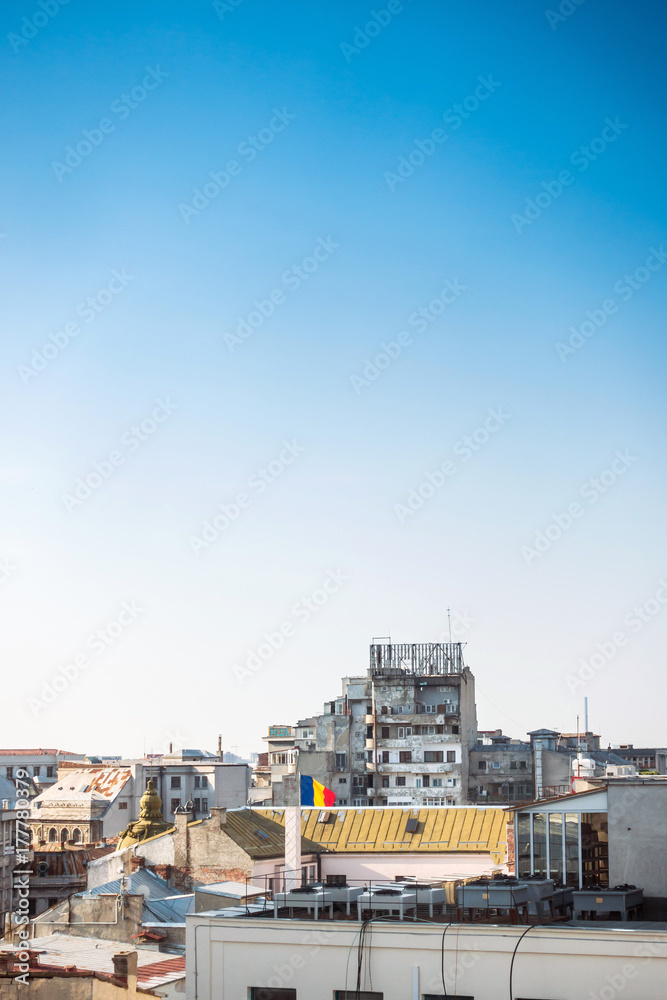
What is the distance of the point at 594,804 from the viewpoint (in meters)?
28.8

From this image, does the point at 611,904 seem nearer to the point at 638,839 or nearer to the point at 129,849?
the point at 638,839

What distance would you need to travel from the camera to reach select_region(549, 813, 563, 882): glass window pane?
2909cm

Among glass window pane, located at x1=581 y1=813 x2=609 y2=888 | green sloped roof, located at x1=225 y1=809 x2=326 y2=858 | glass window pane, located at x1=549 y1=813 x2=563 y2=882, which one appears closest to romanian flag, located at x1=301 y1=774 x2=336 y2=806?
green sloped roof, located at x1=225 y1=809 x2=326 y2=858

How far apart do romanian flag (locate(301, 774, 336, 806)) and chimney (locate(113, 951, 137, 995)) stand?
36.9 m

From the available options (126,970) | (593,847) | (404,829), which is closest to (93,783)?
(404,829)

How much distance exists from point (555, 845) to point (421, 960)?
9293 millimetres

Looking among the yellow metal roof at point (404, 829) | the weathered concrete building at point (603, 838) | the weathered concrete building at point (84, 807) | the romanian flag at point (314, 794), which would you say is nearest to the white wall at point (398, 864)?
the yellow metal roof at point (404, 829)

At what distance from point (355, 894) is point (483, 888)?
275 centimetres

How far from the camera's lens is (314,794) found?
88000 millimetres

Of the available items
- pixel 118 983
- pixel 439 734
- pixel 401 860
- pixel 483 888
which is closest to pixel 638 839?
pixel 483 888

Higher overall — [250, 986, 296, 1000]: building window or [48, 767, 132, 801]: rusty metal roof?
[250, 986, 296, 1000]: building window

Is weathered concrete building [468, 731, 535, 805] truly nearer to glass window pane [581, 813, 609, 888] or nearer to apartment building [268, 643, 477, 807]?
apartment building [268, 643, 477, 807]

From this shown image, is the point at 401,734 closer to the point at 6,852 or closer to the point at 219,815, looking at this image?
the point at 6,852

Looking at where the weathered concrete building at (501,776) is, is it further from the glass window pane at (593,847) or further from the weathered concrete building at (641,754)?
the glass window pane at (593,847)
